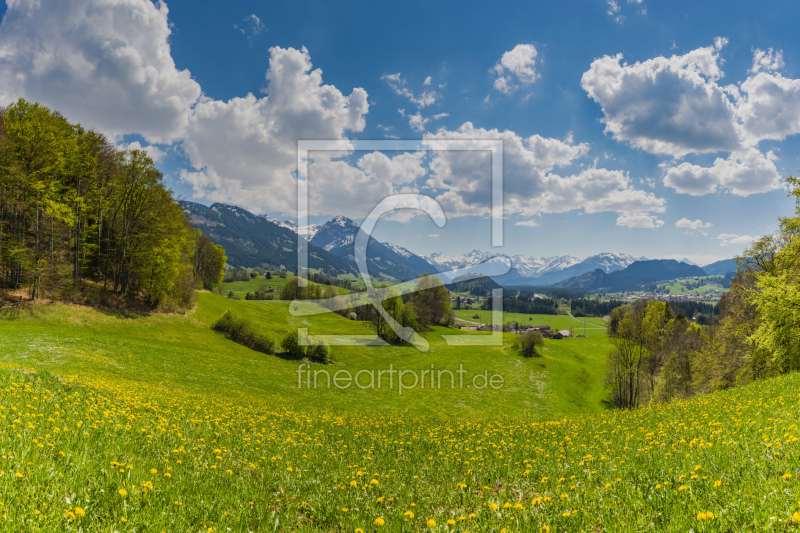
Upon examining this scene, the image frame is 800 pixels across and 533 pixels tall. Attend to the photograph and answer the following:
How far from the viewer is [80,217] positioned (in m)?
41.6

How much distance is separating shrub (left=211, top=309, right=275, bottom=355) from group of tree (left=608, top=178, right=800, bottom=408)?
1995 inches

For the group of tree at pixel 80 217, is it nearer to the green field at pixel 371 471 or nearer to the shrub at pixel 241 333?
the shrub at pixel 241 333

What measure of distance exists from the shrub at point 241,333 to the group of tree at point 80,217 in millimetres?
6223

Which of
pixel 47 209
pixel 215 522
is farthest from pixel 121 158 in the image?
pixel 215 522

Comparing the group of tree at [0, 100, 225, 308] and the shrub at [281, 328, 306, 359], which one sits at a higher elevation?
the group of tree at [0, 100, 225, 308]

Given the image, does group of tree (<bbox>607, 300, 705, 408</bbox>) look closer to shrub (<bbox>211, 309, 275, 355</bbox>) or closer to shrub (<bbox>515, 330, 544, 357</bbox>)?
shrub (<bbox>515, 330, 544, 357</bbox>)

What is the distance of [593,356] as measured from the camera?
83.7 m

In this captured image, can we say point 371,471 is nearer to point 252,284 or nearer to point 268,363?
point 268,363

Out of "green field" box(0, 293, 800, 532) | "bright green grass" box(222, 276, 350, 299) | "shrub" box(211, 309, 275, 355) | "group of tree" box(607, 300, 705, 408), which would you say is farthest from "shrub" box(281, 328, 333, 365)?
"bright green grass" box(222, 276, 350, 299)

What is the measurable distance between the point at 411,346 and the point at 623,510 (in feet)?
226

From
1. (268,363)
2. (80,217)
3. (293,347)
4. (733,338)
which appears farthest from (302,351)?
(733,338)

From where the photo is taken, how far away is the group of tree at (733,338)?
20875mm

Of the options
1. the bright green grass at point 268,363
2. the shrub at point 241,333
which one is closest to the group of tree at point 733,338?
the bright green grass at point 268,363

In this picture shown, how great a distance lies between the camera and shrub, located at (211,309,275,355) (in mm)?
52406
